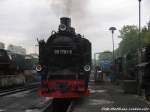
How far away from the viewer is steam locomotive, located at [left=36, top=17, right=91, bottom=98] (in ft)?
68.3

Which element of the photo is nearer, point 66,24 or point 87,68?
point 87,68

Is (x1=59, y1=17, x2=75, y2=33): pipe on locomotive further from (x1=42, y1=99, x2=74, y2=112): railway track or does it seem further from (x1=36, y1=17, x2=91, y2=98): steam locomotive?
(x1=42, y1=99, x2=74, y2=112): railway track

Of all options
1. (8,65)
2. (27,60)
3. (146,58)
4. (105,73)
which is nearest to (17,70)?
(8,65)

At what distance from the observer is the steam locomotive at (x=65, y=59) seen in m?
20.8

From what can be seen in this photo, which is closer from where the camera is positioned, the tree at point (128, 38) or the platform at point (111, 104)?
the platform at point (111, 104)

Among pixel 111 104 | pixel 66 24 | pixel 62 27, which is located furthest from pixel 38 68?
pixel 111 104

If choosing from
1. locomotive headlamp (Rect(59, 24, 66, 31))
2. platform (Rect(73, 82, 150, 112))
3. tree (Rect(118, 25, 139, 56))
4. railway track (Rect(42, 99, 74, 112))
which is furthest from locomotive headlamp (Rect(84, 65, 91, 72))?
tree (Rect(118, 25, 139, 56))

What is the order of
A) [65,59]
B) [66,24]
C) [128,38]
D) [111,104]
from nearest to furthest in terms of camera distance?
[111,104] → [65,59] → [66,24] → [128,38]

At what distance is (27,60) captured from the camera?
53781 mm

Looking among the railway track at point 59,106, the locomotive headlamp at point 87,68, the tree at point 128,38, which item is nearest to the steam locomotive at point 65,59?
the locomotive headlamp at point 87,68

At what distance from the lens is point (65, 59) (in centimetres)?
2130

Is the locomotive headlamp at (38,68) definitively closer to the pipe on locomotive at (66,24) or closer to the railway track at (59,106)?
the railway track at (59,106)

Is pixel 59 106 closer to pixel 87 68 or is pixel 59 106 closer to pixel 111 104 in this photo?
pixel 87 68

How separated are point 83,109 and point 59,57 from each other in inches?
162
